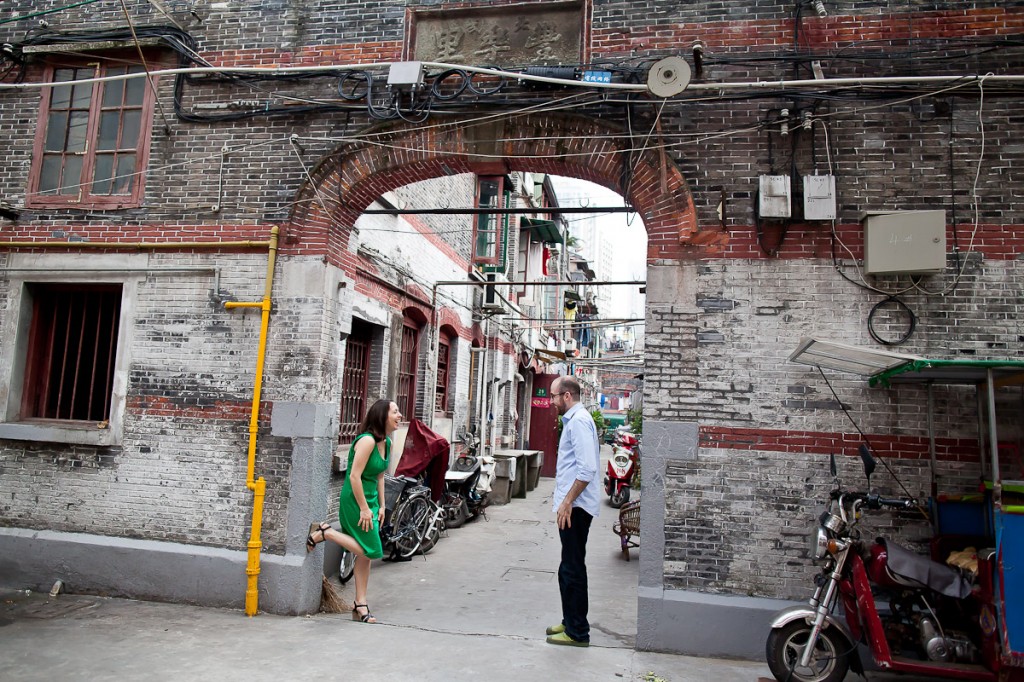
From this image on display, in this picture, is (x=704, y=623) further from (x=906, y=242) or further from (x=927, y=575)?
(x=906, y=242)

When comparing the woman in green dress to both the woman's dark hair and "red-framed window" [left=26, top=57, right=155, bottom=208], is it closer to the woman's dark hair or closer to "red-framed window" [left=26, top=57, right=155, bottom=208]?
the woman's dark hair

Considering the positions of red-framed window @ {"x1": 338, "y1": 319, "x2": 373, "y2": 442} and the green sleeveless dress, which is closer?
the green sleeveless dress

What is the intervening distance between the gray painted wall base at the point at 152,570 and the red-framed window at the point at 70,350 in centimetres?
132

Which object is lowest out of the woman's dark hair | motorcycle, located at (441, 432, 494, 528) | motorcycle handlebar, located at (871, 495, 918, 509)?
motorcycle, located at (441, 432, 494, 528)

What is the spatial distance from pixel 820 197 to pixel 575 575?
3772 millimetres

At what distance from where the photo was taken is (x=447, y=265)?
13648 millimetres

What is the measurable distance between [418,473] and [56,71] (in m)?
6.29

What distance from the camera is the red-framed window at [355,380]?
31.3 feet

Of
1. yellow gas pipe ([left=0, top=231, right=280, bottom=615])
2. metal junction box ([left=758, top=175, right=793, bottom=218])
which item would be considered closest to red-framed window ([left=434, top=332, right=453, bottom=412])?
yellow gas pipe ([left=0, top=231, right=280, bottom=615])

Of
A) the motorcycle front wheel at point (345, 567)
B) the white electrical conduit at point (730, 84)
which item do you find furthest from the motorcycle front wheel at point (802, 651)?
the motorcycle front wheel at point (345, 567)

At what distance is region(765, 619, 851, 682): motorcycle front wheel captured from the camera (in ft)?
15.7

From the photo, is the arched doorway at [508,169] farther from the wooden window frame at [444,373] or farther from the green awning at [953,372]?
the wooden window frame at [444,373]

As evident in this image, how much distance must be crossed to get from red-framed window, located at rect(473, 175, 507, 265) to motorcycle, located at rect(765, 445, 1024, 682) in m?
10.2

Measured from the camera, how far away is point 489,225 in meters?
14.8
